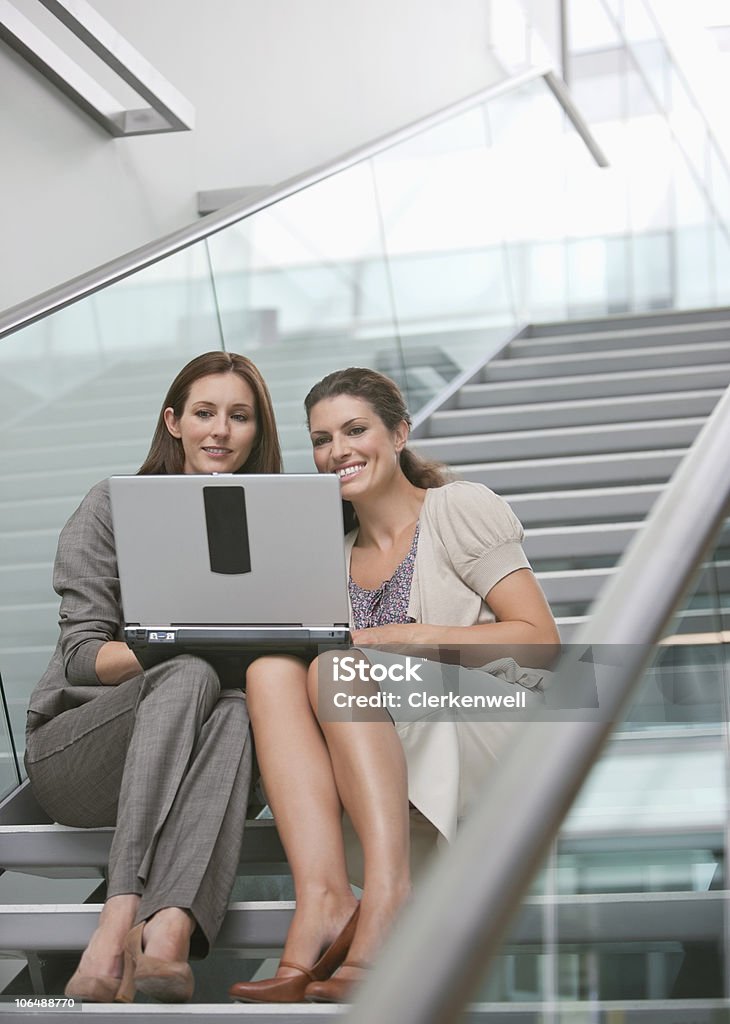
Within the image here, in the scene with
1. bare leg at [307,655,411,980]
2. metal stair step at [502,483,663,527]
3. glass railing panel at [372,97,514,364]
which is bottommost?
bare leg at [307,655,411,980]

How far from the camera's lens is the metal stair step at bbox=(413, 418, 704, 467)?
3.83 meters

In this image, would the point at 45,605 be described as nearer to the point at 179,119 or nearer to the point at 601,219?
the point at 179,119

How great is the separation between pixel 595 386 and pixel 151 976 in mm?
3167


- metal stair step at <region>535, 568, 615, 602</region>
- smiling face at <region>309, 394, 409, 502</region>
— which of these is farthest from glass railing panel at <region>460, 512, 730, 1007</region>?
metal stair step at <region>535, 568, 615, 602</region>

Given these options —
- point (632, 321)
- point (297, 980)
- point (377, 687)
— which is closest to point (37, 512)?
point (377, 687)

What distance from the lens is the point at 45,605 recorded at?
241 cm

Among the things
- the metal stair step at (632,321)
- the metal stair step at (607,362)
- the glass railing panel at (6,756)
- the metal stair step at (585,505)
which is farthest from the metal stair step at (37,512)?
the metal stair step at (632,321)

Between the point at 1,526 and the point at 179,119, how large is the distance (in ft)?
5.94

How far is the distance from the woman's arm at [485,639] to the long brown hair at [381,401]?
39 cm

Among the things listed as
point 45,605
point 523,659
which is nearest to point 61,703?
point 45,605

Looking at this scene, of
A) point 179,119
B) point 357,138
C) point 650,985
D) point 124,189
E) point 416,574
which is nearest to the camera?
point 650,985

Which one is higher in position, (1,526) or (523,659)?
(1,526)

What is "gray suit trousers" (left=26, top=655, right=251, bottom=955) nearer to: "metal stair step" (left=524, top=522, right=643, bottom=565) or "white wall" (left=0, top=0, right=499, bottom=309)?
"metal stair step" (left=524, top=522, right=643, bottom=565)

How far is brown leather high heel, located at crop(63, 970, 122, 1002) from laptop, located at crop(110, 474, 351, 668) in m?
0.50
